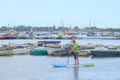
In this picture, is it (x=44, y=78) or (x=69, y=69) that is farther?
(x=69, y=69)

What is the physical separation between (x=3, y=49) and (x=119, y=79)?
2771 centimetres

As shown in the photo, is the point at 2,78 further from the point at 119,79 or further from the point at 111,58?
the point at 111,58

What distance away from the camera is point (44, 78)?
27.2m

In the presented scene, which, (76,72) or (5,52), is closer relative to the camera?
(76,72)

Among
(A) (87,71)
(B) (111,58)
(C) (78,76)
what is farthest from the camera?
(B) (111,58)

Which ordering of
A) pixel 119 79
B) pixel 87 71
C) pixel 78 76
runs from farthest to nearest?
1. pixel 87 71
2. pixel 78 76
3. pixel 119 79

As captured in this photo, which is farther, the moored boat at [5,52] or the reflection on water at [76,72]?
the moored boat at [5,52]

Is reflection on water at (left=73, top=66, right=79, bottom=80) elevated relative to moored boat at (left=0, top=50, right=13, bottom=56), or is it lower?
elevated

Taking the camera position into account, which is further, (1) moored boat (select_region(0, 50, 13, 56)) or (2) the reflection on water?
(1) moored boat (select_region(0, 50, 13, 56))

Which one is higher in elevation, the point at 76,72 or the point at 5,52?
the point at 76,72

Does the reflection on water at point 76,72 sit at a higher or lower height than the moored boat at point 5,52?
higher

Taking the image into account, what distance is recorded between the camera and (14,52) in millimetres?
51750

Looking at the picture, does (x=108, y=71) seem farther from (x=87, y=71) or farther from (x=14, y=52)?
(x=14, y=52)

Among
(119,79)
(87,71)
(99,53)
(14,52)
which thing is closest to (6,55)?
(14,52)
